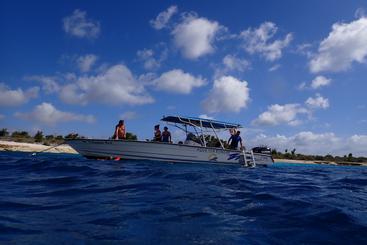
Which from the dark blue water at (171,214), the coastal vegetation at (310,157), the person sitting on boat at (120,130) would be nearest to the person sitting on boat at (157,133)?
the person sitting on boat at (120,130)

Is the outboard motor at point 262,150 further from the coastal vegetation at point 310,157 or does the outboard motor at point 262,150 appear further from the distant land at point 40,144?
the coastal vegetation at point 310,157

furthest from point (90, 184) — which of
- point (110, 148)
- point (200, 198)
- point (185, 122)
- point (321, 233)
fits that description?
point (185, 122)

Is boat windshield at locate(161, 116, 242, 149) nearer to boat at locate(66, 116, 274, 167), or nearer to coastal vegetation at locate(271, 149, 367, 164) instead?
boat at locate(66, 116, 274, 167)

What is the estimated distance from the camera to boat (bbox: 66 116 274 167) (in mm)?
16000

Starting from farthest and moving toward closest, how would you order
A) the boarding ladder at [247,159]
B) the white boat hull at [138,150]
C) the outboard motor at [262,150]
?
the outboard motor at [262,150], the boarding ladder at [247,159], the white boat hull at [138,150]

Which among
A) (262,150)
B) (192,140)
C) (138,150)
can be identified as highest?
(192,140)

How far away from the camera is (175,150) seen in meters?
16.6

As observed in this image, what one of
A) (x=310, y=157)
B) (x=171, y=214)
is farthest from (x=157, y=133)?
(x=310, y=157)

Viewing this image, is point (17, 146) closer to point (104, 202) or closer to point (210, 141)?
point (210, 141)

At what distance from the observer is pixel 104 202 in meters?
5.21

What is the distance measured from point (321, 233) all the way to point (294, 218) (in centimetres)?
64

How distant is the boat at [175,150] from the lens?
16.0 meters

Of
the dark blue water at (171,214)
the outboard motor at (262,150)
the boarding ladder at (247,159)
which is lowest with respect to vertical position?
the dark blue water at (171,214)

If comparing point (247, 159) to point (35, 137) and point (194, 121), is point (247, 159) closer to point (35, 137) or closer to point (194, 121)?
point (194, 121)
